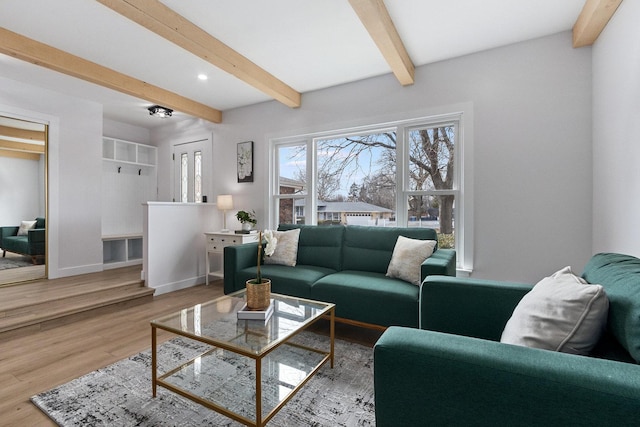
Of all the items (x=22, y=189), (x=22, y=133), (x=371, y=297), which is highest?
(x=22, y=133)

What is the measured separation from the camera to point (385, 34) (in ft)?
7.43

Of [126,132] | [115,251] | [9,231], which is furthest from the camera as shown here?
[126,132]

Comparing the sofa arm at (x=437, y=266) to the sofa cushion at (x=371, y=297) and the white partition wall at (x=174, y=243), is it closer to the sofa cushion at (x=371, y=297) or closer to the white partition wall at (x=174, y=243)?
the sofa cushion at (x=371, y=297)

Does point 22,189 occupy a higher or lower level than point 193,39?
lower

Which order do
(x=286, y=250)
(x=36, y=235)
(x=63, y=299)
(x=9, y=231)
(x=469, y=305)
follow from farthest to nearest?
1. (x=36, y=235)
2. (x=9, y=231)
3. (x=286, y=250)
4. (x=63, y=299)
5. (x=469, y=305)

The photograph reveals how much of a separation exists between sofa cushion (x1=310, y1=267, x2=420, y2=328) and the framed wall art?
233 cm

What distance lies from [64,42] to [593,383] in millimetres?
4036

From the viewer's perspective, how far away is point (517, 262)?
8.90ft

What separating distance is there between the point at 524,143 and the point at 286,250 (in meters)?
2.52

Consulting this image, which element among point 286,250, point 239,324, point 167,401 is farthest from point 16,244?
point 239,324

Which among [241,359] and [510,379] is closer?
[510,379]

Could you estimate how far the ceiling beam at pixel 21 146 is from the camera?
137 inches

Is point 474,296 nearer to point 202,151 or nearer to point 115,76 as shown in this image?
point 115,76

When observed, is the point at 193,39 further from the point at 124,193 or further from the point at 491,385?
the point at 124,193
